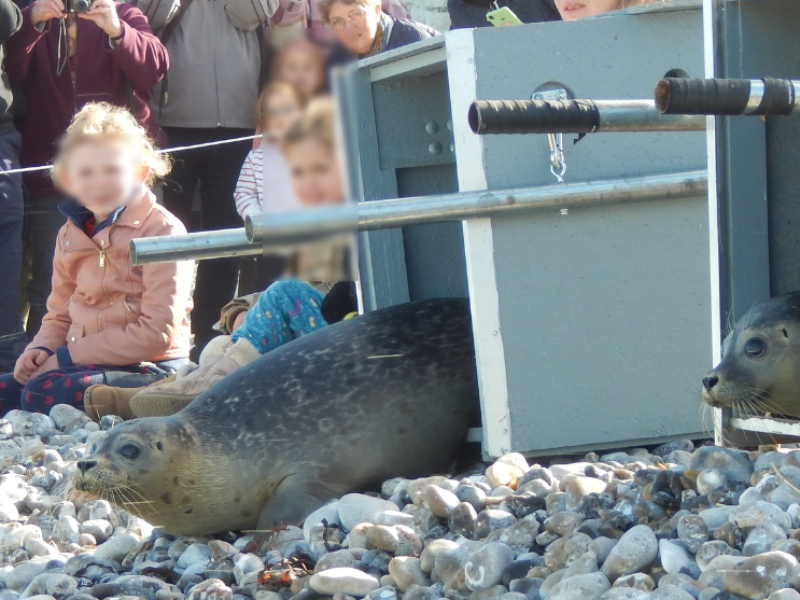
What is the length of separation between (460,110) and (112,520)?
1.65m

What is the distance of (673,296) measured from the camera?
3.50 meters

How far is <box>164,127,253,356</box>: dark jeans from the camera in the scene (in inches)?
243

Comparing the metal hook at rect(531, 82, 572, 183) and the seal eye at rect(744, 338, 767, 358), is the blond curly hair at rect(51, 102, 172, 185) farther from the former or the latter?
the seal eye at rect(744, 338, 767, 358)

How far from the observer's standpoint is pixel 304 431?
11.9ft

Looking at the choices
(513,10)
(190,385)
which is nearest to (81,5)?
(190,385)

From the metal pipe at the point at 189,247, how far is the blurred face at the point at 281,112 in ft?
6.46

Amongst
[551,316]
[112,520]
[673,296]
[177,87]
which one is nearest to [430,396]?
[551,316]

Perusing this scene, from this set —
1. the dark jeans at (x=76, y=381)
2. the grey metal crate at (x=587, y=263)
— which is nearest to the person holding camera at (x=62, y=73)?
the dark jeans at (x=76, y=381)

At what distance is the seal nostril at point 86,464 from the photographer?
3254mm

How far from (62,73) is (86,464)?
3.46 metres

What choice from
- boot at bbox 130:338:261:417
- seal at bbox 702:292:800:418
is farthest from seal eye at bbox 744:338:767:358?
boot at bbox 130:338:261:417

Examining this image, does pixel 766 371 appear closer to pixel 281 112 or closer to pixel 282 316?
pixel 281 112

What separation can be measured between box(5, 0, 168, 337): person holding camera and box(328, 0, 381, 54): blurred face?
1.17 m

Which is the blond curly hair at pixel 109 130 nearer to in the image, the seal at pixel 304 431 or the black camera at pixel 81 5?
the black camera at pixel 81 5
